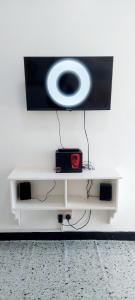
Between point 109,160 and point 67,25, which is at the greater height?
point 67,25

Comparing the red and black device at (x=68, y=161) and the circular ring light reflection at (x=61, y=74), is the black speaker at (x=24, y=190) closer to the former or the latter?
the red and black device at (x=68, y=161)

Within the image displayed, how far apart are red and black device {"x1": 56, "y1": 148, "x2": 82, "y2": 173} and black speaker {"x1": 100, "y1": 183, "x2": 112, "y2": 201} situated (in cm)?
29

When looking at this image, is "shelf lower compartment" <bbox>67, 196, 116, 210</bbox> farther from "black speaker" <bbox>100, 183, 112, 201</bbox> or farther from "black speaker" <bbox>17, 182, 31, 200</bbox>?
"black speaker" <bbox>17, 182, 31, 200</bbox>

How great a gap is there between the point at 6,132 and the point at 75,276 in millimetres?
1285

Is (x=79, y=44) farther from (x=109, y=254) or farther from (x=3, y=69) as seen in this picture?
(x=109, y=254)

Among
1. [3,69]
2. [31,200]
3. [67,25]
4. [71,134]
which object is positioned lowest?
[31,200]

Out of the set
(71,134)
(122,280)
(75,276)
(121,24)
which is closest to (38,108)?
(71,134)

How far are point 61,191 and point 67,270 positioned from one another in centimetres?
65

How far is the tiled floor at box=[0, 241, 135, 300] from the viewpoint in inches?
64.6

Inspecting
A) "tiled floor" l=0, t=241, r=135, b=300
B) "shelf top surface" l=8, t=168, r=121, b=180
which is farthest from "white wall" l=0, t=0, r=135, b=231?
"tiled floor" l=0, t=241, r=135, b=300

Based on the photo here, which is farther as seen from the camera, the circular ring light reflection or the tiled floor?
the circular ring light reflection

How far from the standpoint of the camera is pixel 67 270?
1.85 m

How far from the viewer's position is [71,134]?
2.10 m

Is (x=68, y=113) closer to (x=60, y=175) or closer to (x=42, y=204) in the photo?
(x=60, y=175)
